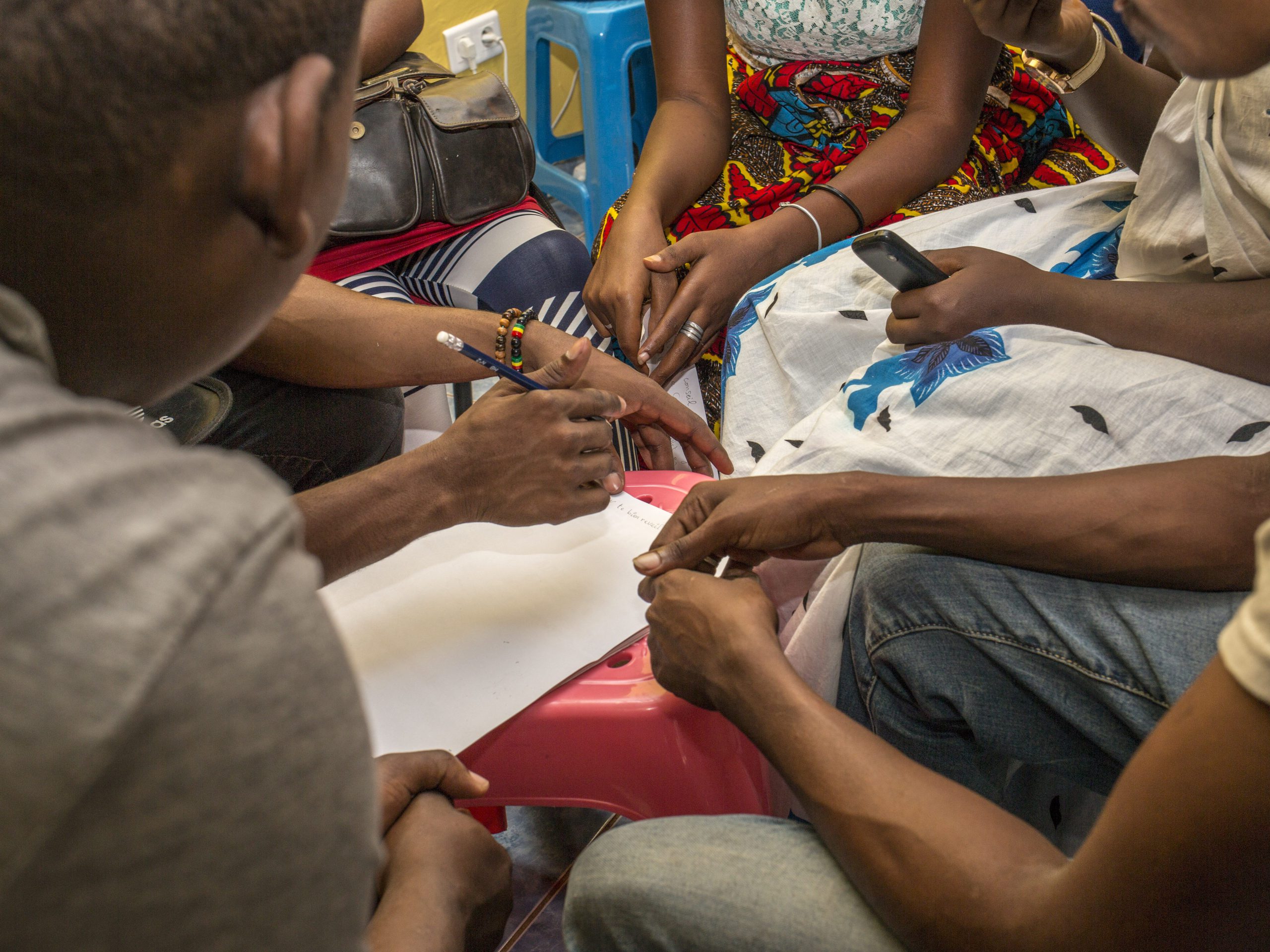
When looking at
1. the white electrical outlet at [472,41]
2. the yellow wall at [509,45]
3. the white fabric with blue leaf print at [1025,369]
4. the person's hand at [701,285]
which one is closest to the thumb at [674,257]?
the person's hand at [701,285]

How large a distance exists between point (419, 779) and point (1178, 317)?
2.79 ft

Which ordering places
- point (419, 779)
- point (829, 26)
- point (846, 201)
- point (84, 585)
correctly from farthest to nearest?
point (829, 26) → point (846, 201) → point (419, 779) → point (84, 585)

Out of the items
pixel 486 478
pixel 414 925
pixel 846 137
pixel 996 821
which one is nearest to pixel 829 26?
pixel 846 137

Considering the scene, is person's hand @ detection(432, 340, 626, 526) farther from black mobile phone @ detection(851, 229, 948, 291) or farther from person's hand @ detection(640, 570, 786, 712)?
black mobile phone @ detection(851, 229, 948, 291)

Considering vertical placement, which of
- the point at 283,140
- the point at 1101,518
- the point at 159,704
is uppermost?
the point at 283,140

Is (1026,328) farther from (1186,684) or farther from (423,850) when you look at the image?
(423,850)

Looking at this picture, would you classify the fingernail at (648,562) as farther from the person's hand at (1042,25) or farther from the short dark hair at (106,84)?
the person's hand at (1042,25)

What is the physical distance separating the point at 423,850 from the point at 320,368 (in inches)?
28.3

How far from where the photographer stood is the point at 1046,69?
124 cm

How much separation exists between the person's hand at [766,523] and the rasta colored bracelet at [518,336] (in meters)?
0.45

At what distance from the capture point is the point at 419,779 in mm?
764

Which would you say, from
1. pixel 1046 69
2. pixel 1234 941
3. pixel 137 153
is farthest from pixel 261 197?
pixel 1046 69

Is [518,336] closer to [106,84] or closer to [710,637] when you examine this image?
[710,637]

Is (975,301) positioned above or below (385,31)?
below
